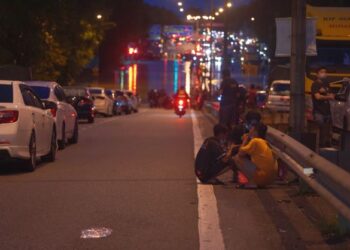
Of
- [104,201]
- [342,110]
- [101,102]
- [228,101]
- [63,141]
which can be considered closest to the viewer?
[104,201]

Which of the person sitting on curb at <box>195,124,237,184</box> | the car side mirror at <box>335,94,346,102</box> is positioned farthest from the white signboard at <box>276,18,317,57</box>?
the car side mirror at <box>335,94,346,102</box>

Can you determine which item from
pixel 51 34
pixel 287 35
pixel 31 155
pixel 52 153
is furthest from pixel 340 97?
pixel 51 34

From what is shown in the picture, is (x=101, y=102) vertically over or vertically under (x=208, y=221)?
over

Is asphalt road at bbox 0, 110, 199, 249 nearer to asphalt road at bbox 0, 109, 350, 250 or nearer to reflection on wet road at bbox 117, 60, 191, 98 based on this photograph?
asphalt road at bbox 0, 109, 350, 250

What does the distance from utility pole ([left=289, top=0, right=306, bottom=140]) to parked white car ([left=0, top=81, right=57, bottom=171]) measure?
4.44m

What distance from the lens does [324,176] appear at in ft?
26.0

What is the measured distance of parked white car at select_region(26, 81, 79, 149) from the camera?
1769 cm

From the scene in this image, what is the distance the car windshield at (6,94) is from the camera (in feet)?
43.4

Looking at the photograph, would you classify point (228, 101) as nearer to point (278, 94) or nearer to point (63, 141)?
point (63, 141)

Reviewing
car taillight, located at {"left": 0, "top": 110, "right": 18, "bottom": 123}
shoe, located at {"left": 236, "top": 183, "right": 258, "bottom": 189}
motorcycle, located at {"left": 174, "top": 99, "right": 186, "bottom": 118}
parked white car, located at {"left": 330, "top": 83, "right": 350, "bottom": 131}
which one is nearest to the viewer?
shoe, located at {"left": 236, "top": 183, "right": 258, "bottom": 189}

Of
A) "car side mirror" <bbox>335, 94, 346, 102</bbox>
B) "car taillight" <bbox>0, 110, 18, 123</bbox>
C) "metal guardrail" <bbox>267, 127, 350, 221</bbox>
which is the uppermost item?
"car side mirror" <bbox>335, 94, 346, 102</bbox>

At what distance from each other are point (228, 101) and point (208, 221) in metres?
10.4

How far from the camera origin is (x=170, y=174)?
13328mm

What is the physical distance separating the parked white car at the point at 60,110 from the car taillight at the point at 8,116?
13.8 ft
